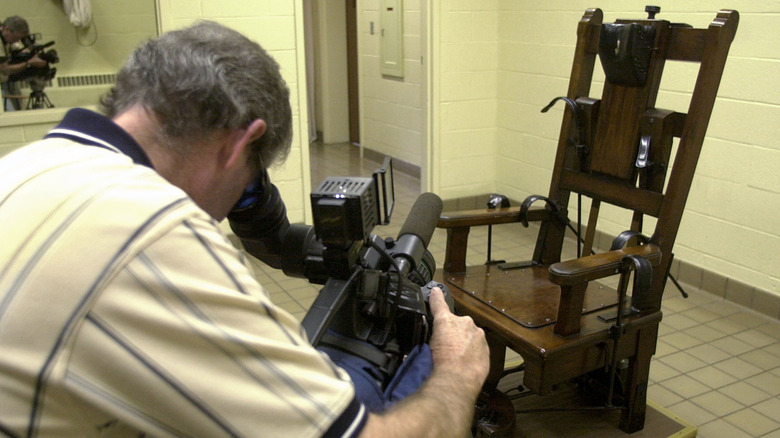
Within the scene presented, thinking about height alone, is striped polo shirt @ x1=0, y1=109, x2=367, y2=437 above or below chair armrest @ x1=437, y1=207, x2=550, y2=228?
above

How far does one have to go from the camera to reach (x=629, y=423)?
2096 mm

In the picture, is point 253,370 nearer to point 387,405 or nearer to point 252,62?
point 387,405

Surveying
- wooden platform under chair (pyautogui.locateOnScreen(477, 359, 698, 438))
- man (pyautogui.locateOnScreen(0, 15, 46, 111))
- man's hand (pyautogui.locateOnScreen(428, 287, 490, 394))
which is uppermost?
man (pyautogui.locateOnScreen(0, 15, 46, 111))

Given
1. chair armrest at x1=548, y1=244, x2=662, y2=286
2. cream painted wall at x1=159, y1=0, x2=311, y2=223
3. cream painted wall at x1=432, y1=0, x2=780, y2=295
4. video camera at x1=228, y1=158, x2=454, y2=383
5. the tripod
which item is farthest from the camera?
the tripod

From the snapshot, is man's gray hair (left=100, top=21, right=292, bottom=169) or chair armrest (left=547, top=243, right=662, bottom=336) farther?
chair armrest (left=547, top=243, right=662, bottom=336)

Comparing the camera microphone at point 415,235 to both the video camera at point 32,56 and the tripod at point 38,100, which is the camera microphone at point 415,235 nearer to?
the tripod at point 38,100

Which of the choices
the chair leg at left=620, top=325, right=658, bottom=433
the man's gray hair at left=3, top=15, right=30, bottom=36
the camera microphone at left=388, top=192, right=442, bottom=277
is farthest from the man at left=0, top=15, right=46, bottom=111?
the chair leg at left=620, top=325, right=658, bottom=433

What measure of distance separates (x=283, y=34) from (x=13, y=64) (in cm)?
151

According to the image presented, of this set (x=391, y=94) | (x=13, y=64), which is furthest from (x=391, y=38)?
(x=13, y=64)

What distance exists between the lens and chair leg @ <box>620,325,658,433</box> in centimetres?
202

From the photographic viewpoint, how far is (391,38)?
5.52 metres

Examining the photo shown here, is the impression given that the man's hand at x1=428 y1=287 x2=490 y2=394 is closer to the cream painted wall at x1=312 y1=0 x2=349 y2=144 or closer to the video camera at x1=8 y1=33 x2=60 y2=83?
the video camera at x1=8 y1=33 x2=60 y2=83

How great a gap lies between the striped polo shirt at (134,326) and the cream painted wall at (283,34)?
2795 millimetres

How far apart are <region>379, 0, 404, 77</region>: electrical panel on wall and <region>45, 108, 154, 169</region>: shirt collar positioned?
184 inches
